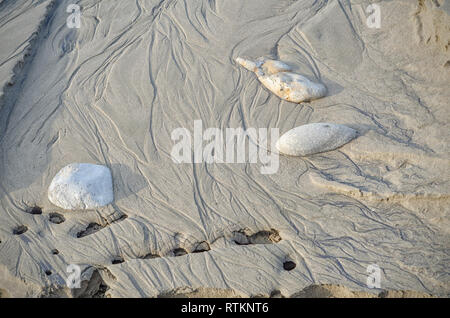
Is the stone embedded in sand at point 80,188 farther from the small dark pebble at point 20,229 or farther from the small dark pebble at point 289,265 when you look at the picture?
the small dark pebble at point 289,265

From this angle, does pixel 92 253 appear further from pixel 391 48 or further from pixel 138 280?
pixel 391 48

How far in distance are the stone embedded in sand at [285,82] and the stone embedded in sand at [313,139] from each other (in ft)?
2.05

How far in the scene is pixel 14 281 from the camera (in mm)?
4113

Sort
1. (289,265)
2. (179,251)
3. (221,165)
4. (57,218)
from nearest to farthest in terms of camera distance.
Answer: (289,265) < (179,251) < (57,218) < (221,165)

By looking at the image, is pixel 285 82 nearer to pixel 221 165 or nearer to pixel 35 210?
pixel 221 165

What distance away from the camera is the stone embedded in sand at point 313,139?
499cm

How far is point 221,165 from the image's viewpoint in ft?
16.4

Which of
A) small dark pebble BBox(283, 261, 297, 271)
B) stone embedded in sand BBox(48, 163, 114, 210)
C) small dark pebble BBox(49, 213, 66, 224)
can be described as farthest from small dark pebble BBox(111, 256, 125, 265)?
small dark pebble BBox(283, 261, 297, 271)

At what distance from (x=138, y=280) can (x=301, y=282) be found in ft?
5.69

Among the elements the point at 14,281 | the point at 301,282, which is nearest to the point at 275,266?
the point at 301,282

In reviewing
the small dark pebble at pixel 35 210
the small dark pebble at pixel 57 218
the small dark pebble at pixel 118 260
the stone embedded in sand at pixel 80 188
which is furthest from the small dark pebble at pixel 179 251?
the small dark pebble at pixel 35 210

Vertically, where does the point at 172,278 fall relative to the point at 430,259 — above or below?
above

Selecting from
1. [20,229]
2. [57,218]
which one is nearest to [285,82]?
[57,218]

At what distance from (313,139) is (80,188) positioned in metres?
3.01
